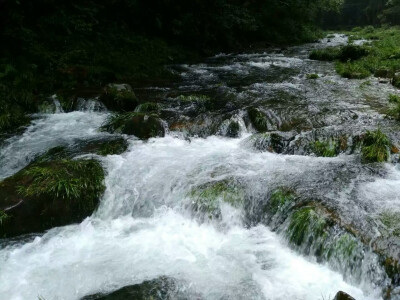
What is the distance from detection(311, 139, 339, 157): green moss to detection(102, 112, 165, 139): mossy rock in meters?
3.94

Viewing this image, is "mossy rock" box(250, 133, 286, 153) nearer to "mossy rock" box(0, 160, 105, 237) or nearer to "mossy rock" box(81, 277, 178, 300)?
"mossy rock" box(0, 160, 105, 237)

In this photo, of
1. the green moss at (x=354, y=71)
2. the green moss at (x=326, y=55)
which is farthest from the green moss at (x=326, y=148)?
the green moss at (x=326, y=55)

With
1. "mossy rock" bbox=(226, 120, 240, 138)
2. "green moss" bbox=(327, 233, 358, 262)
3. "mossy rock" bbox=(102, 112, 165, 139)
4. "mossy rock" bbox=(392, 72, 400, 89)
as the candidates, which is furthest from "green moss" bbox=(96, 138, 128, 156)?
"mossy rock" bbox=(392, 72, 400, 89)

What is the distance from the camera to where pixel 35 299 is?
15.6 feet

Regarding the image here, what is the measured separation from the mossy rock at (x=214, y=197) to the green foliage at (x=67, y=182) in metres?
1.97

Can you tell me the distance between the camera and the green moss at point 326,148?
805 centimetres

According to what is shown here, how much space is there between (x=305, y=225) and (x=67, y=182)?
14.5ft

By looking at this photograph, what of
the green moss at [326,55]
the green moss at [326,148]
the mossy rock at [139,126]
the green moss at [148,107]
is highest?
the green moss at [326,55]

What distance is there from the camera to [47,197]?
6.46 meters

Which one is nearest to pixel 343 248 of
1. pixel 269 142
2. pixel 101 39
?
pixel 269 142

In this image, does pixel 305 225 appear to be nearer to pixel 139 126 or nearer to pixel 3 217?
pixel 3 217

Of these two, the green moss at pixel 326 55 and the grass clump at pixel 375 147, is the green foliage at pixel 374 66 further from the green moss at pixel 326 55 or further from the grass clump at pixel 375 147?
the grass clump at pixel 375 147

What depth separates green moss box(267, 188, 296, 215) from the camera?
243 inches

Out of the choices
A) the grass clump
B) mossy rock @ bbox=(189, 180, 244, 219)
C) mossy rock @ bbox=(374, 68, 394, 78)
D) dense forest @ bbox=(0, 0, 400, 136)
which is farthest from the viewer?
mossy rock @ bbox=(374, 68, 394, 78)
